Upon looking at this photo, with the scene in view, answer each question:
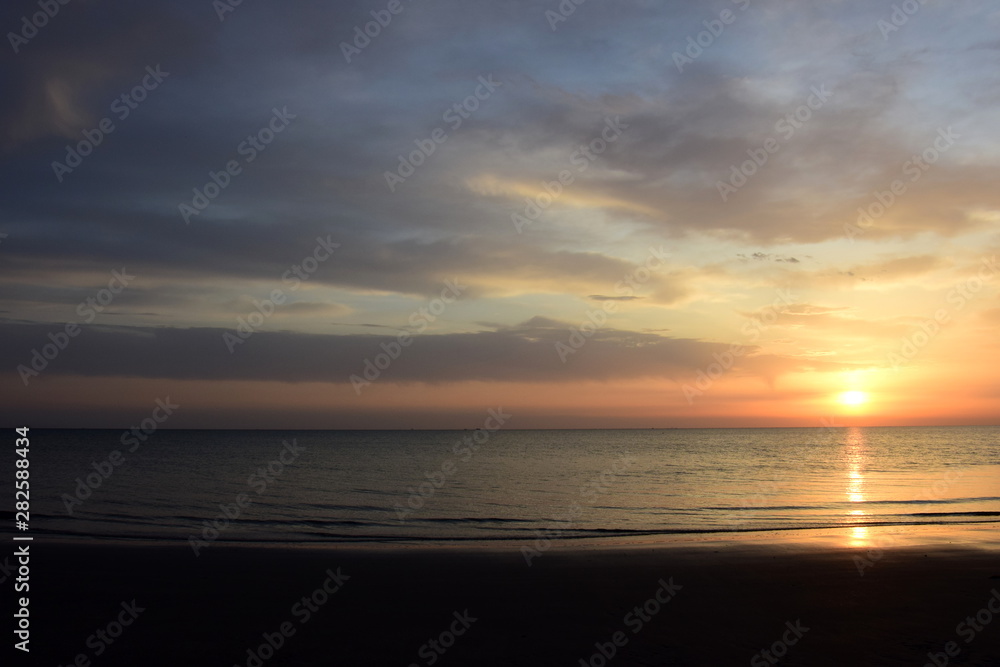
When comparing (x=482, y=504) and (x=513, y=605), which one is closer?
(x=513, y=605)

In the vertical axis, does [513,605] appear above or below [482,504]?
below

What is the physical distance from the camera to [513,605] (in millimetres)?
13359

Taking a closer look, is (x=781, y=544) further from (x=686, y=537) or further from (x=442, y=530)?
(x=442, y=530)

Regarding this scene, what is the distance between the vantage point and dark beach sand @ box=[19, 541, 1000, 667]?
10.4 metres

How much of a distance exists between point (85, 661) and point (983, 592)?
17.4 meters

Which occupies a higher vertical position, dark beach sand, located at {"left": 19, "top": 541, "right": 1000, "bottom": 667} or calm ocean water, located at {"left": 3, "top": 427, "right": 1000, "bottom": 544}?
calm ocean water, located at {"left": 3, "top": 427, "right": 1000, "bottom": 544}

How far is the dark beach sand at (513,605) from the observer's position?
10.4 metres

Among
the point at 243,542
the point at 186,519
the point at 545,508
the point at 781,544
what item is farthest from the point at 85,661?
the point at 545,508

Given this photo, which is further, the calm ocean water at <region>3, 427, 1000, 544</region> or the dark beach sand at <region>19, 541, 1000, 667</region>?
the calm ocean water at <region>3, 427, 1000, 544</region>

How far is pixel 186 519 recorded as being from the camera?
101ft

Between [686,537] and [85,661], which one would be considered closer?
[85,661]

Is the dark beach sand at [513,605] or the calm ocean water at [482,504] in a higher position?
the calm ocean water at [482,504]

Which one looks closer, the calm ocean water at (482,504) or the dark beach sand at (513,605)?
the dark beach sand at (513,605)

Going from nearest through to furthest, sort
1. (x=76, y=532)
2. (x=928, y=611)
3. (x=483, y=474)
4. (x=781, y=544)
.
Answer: (x=928, y=611)
(x=781, y=544)
(x=76, y=532)
(x=483, y=474)
